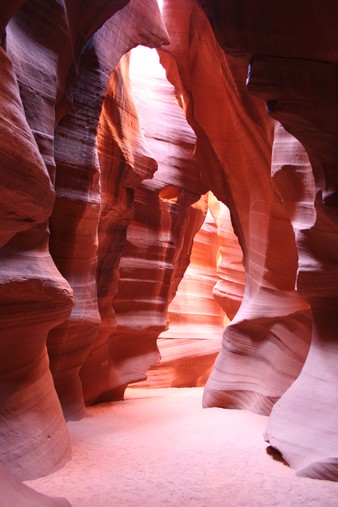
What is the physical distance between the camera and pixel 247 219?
9055 millimetres

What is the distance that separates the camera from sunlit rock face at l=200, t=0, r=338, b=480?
3.94 m

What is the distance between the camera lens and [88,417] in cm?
775

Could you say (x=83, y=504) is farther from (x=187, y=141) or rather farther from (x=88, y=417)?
(x=187, y=141)

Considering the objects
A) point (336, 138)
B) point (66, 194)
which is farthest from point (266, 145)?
point (336, 138)

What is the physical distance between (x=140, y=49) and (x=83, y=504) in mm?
12031

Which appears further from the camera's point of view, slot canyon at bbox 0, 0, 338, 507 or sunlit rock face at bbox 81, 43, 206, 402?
sunlit rock face at bbox 81, 43, 206, 402

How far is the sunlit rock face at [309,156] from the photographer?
3936mm

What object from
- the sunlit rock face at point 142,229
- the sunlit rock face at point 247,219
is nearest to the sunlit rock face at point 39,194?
the sunlit rock face at point 142,229

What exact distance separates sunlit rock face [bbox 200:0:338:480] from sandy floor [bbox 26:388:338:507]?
0.36 m

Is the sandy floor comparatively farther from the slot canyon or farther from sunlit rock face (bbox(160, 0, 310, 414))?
sunlit rock face (bbox(160, 0, 310, 414))

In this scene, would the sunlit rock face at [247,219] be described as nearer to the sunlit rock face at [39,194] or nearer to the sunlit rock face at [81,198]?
the sunlit rock face at [81,198]

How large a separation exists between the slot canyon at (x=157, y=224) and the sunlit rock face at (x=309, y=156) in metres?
0.01

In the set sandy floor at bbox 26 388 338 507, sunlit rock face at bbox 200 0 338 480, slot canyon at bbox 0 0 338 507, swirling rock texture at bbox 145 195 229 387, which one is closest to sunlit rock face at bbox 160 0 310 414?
slot canyon at bbox 0 0 338 507

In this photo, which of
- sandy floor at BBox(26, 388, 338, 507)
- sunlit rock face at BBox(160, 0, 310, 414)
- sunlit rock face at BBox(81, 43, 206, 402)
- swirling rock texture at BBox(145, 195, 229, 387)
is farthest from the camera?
swirling rock texture at BBox(145, 195, 229, 387)
